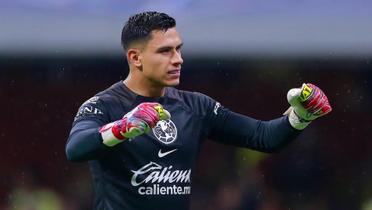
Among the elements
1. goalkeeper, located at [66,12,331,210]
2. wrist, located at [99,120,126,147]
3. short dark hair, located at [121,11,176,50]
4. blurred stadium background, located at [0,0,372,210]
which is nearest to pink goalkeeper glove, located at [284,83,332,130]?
goalkeeper, located at [66,12,331,210]

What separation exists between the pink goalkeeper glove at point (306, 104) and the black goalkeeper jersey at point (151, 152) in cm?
7

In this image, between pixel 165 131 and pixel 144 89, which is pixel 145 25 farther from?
pixel 165 131

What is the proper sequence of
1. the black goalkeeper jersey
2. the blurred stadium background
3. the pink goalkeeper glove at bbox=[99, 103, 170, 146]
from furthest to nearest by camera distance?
1. the blurred stadium background
2. the black goalkeeper jersey
3. the pink goalkeeper glove at bbox=[99, 103, 170, 146]

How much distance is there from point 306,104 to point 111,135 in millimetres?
880

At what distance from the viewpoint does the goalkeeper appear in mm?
5219

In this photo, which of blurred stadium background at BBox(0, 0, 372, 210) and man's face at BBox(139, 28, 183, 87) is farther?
blurred stadium background at BBox(0, 0, 372, 210)

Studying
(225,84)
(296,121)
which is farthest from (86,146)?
(225,84)

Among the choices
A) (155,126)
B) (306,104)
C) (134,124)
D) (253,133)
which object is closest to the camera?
(134,124)

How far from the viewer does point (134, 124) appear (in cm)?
485

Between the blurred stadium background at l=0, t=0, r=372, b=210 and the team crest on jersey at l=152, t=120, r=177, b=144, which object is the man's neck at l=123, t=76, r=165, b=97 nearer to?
the team crest on jersey at l=152, t=120, r=177, b=144

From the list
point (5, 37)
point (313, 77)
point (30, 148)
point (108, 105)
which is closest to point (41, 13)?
point (5, 37)

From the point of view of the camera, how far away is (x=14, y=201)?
9227 mm

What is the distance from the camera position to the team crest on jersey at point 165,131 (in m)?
5.28

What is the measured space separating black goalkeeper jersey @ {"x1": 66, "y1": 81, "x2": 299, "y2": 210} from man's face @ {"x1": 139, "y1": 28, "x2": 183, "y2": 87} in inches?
4.8
